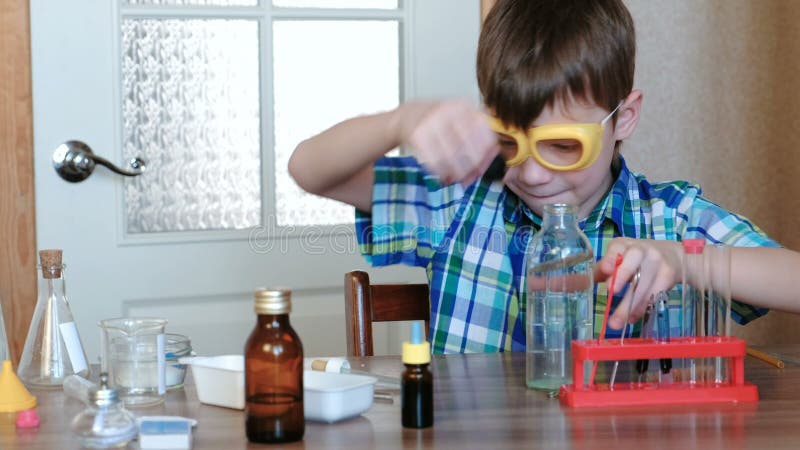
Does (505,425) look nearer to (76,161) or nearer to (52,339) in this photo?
(52,339)

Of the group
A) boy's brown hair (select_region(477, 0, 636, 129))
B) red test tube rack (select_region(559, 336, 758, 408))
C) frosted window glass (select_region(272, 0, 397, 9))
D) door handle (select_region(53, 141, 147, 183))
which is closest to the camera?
red test tube rack (select_region(559, 336, 758, 408))

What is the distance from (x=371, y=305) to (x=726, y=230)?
53 cm

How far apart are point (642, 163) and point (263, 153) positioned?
36.5 inches

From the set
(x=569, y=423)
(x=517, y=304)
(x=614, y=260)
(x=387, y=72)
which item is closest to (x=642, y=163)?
(x=387, y=72)

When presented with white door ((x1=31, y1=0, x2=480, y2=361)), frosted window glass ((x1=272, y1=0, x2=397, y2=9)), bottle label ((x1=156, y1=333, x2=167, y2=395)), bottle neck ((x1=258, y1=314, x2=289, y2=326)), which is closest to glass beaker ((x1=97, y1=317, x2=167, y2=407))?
bottle label ((x1=156, y1=333, x2=167, y2=395))

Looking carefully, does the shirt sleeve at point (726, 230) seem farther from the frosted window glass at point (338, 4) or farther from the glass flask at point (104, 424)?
the frosted window glass at point (338, 4)

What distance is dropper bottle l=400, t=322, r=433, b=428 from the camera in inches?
36.1

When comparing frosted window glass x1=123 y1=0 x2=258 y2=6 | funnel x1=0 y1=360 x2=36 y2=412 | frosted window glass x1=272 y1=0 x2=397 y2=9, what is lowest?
funnel x1=0 y1=360 x2=36 y2=412

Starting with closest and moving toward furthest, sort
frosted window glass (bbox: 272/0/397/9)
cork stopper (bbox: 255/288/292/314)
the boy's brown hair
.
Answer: cork stopper (bbox: 255/288/292/314)
the boy's brown hair
frosted window glass (bbox: 272/0/397/9)

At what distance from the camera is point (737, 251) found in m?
1.30

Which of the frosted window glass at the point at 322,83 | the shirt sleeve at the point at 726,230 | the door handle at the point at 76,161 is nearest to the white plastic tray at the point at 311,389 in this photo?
the shirt sleeve at the point at 726,230

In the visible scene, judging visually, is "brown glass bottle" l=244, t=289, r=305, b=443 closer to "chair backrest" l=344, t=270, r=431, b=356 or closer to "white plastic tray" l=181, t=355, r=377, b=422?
"white plastic tray" l=181, t=355, r=377, b=422

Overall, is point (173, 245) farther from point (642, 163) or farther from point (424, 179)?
point (642, 163)

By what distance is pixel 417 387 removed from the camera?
92 cm
